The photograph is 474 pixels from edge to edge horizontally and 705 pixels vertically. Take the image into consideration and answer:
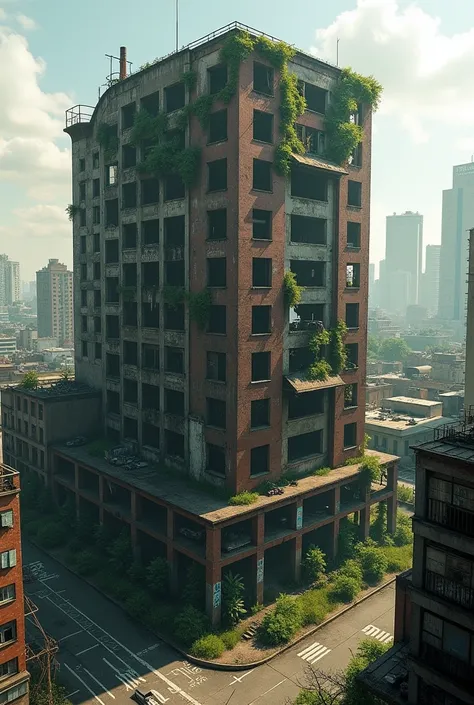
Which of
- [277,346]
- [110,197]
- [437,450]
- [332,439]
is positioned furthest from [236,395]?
[110,197]

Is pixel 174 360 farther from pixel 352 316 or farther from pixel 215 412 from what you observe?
pixel 352 316

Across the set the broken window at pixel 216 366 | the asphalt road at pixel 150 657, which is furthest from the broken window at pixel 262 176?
the asphalt road at pixel 150 657

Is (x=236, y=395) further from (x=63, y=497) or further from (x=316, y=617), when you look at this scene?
(x=63, y=497)

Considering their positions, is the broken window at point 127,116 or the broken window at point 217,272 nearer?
the broken window at point 217,272

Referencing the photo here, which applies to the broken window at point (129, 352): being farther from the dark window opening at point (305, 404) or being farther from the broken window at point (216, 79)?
the broken window at point (216, 79)

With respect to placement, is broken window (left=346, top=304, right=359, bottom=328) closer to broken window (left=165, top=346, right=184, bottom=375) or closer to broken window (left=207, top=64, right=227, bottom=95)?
broken window (left=165, top=346, right=184, bottom=375)
